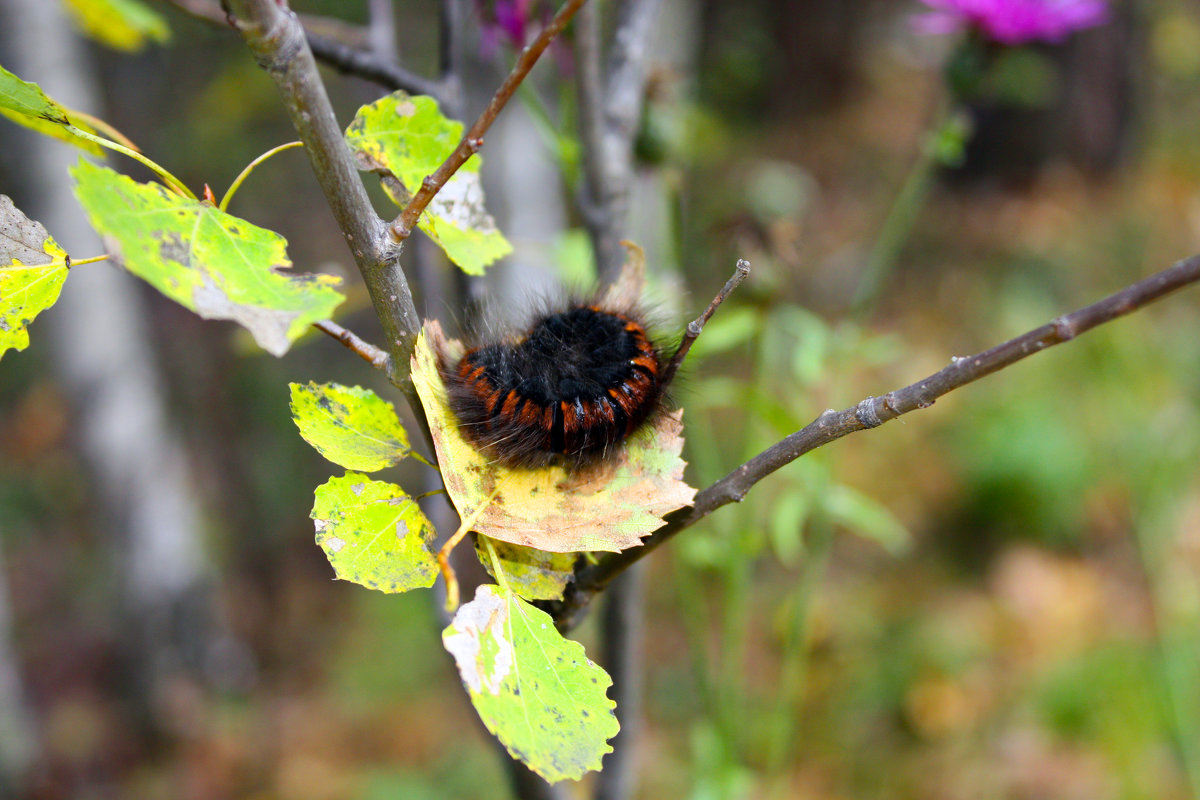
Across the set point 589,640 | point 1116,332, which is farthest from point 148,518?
point 1116,332

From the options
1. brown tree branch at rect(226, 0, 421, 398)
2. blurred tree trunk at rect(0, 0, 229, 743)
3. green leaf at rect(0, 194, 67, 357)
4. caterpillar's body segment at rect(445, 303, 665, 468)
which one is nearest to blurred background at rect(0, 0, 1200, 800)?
blurred tree trunk at rect(0, 0, 229, 743)

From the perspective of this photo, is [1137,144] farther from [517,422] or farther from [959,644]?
[517,422]

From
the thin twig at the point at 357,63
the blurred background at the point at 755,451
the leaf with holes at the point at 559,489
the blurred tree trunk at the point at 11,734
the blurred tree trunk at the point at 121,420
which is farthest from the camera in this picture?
the blurred tree trunk at the point at 11,734

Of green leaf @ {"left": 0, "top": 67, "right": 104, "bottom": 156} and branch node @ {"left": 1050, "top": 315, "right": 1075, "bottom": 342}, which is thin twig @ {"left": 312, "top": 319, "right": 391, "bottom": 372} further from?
branch node @ {"left": 1050, "top": 315, "right": 1075, "bottom": 342}

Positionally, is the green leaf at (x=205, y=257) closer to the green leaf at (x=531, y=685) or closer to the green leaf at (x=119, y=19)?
the green leaf at (x=531, y=685)

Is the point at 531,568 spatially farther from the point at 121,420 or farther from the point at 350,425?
the point at 121,420

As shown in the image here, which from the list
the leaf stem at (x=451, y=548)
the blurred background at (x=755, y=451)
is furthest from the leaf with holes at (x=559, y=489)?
the blurred background at (x=755, y=451)

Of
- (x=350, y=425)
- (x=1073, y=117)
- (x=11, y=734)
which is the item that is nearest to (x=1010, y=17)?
(x=350, y=425)
